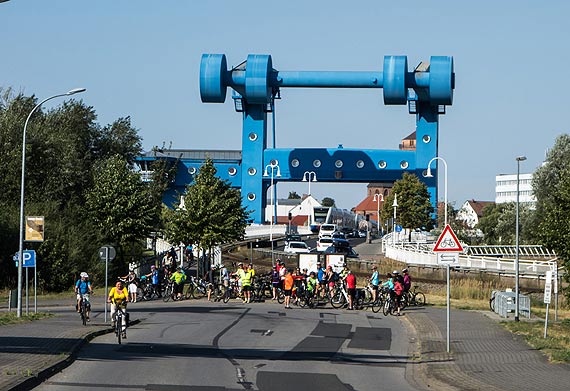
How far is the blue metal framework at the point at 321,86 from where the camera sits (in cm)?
8594

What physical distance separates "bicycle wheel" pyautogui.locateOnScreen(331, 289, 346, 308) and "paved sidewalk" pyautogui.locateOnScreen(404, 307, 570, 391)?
32.9 ft

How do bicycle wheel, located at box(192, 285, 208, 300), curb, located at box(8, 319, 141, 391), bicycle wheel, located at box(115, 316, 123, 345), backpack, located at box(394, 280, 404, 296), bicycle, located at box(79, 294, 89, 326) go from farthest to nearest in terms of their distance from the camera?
bicycle wheel, located at box(192, 285, 208, 300), backpack, located at box(394, 280, 404, 296), bicycle, located at box(79, 294, 89, 326), bicycle wheel, located at box(115, 316, 123, 345), curb, located at box(8, 319, 141, 391)

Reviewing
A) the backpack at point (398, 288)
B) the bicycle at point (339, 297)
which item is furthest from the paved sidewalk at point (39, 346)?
the bicycle at point (339, 297)

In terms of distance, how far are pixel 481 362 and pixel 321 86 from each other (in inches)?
2637

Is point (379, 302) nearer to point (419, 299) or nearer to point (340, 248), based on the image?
point (419, 299)

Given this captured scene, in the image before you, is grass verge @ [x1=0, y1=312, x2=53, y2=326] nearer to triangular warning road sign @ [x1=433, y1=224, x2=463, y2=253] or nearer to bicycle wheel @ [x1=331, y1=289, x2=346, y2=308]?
triangular warning road sign @ [x1=433, y1=224, x2=463, y2=253]

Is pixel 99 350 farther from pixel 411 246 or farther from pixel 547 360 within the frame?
pixel 411 246

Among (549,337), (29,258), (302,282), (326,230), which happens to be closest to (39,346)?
(29,258)

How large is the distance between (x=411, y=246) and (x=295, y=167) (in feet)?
77.8

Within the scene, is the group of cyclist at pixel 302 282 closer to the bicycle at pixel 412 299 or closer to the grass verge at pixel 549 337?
the bicycle at pixel 412 299

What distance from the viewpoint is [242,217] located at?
57031 mm

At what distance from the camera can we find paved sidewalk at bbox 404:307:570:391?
17453mm

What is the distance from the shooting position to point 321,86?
8694 centimetres

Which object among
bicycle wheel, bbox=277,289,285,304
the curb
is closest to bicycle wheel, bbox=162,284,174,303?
bicycle wheel, bbox=277,289,285,304
